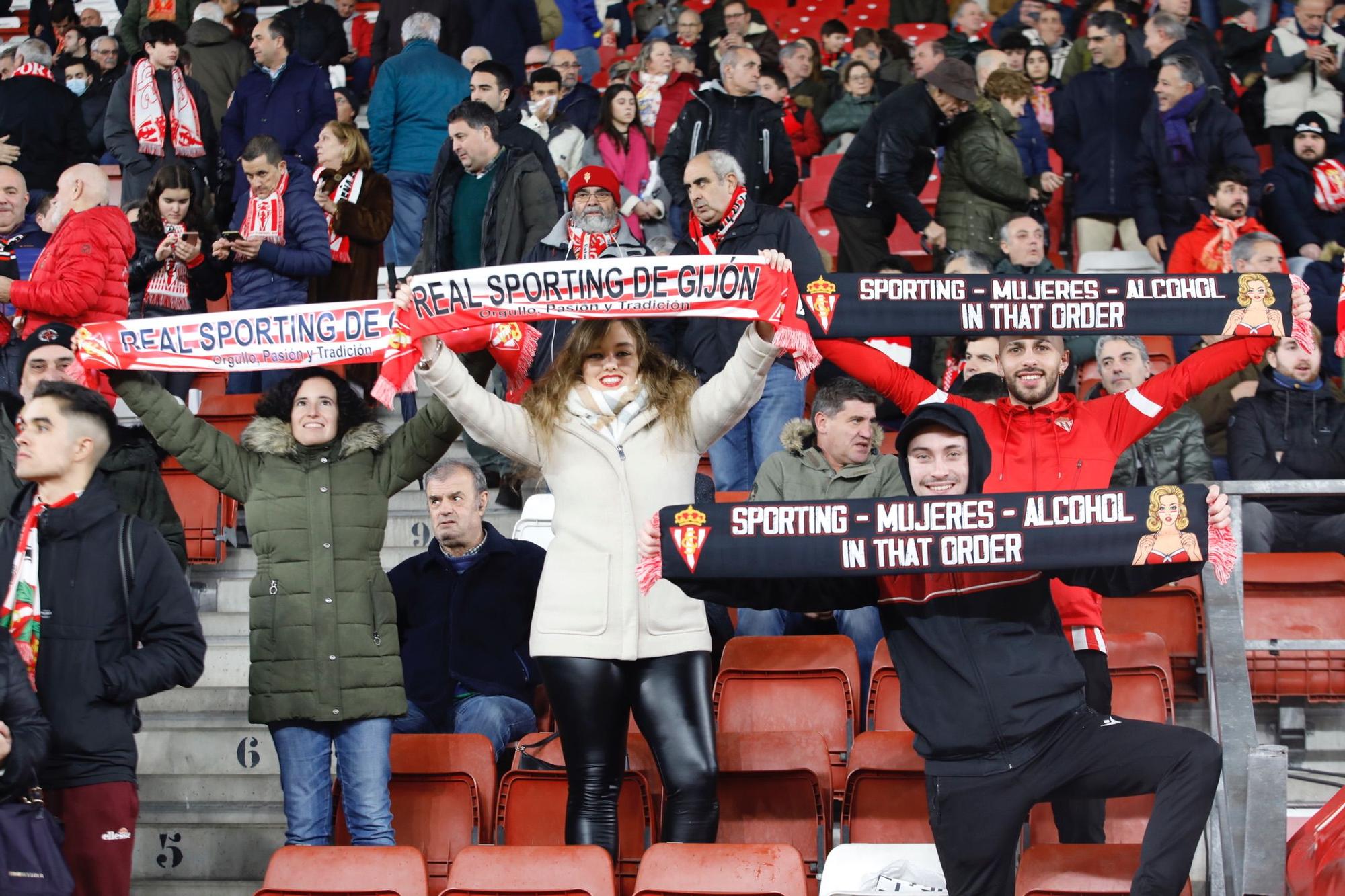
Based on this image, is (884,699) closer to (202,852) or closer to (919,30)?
(202,852)

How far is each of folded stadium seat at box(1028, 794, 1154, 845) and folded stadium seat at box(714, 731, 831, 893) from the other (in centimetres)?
62

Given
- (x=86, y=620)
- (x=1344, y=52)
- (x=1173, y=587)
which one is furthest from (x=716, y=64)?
(x=86, y=620)

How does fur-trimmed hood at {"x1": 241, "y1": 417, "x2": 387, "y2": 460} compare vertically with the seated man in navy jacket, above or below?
above

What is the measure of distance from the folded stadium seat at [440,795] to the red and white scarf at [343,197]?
3.54 metres

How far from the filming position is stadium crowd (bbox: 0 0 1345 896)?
4387 mm

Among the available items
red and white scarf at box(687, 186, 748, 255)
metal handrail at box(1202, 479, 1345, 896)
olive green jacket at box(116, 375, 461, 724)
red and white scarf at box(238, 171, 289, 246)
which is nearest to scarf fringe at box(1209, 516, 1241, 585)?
metal handrail at box(1202, 479, 1345, 896)

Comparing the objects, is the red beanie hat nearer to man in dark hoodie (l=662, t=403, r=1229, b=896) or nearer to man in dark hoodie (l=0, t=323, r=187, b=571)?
man in dark hoodie (l=0, t=323, r=187, b=571)

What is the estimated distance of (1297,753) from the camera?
18.7ft

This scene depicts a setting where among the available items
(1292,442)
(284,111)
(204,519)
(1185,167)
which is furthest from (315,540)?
Answer: (1185,167)

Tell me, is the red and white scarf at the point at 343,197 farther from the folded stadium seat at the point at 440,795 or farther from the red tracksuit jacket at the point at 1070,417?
the red tracksuit jacket at the point at 1070,417

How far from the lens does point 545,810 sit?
207 inches

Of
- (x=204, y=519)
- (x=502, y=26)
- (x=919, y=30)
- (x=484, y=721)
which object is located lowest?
(x=484, y=721)

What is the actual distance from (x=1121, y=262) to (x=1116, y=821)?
469cm

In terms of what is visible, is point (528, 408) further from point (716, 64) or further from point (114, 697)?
point (716, 64)
